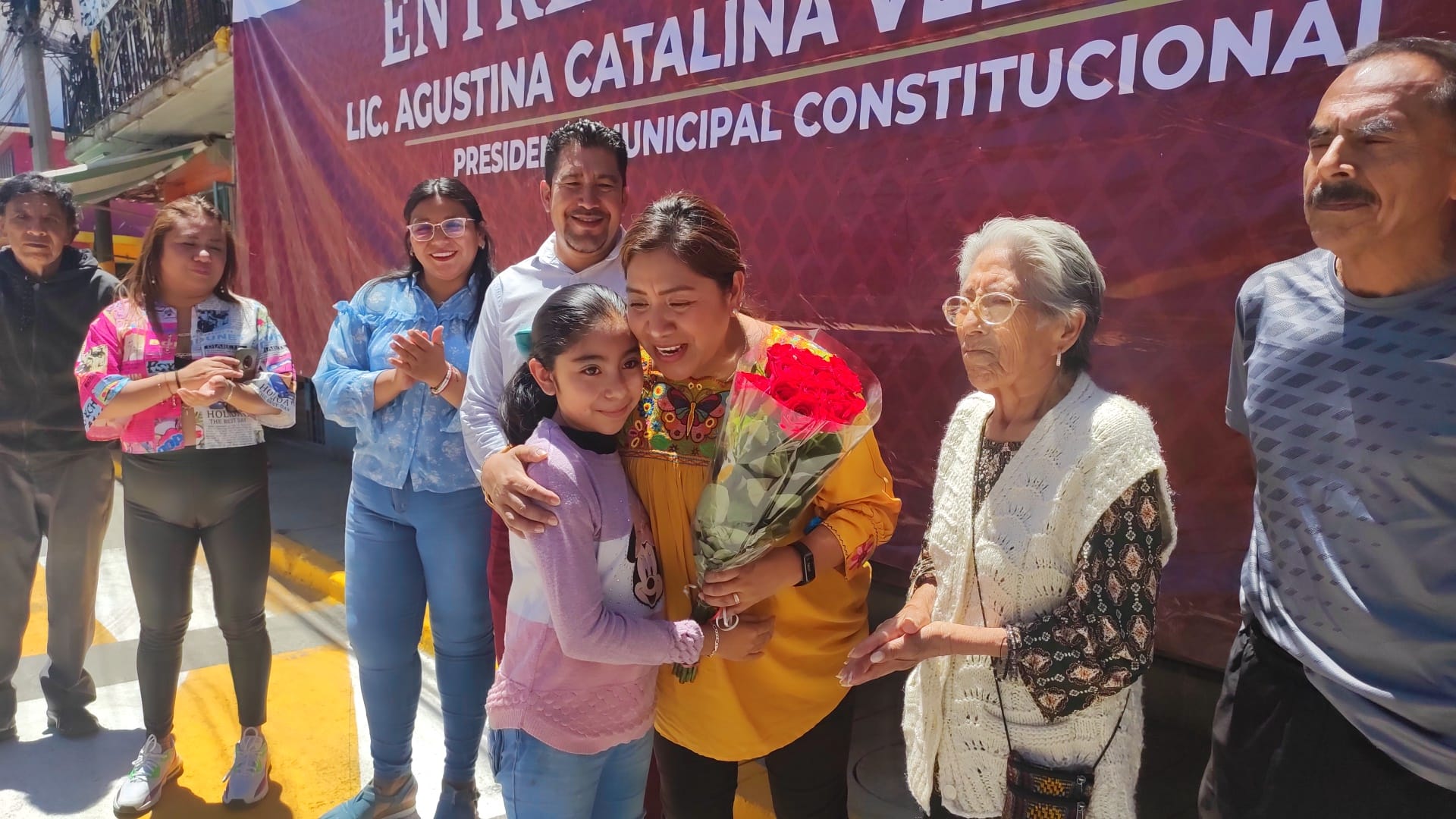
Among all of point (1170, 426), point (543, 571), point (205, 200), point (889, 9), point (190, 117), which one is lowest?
point (543, 571)

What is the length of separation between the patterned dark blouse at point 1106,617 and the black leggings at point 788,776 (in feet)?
1.74

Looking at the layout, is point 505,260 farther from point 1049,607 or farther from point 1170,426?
point 1049,607

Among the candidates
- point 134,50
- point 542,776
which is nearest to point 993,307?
point 542,776

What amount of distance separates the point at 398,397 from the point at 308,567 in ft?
9.75

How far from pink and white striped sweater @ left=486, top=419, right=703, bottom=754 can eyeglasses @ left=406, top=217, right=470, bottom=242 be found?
1016mm

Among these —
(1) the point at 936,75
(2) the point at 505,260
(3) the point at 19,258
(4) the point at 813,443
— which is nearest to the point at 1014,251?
(4) the point at 813,443

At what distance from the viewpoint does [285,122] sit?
5156mm

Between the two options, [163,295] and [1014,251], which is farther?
[163,295]

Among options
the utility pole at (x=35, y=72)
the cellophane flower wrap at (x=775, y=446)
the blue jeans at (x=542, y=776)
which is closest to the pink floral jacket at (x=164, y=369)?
the blue jeans at (x=542, y=776)

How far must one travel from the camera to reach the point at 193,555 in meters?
2.66

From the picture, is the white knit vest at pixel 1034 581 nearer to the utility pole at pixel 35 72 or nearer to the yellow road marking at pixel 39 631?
the yellow road marking at pixel 39 631

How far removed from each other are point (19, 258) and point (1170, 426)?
3598 mm

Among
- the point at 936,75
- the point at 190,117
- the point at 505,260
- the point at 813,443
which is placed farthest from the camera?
the point at 190,117

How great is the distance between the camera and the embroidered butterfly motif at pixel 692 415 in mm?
1614
